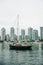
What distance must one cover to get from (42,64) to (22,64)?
82 cm

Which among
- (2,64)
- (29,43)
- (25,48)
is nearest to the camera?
(2,64)

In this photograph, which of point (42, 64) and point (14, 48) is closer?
point (42, 64)

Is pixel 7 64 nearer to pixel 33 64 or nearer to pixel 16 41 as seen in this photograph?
pixel 33 64

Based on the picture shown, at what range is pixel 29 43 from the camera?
21.5m

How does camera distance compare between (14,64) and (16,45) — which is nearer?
(14,64)

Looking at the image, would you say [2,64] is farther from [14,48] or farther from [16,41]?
[16,41]

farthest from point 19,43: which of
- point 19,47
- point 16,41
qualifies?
point 19,47

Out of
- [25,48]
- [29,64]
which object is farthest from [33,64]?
[25,48]

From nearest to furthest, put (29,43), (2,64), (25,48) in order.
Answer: (2,64) < (25,48) < (29,43)

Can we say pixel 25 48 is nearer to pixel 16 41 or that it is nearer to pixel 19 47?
pixel 19 47

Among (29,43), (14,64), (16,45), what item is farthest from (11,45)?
(14,64)

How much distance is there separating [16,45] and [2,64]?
1089 cm

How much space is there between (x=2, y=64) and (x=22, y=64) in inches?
32.5

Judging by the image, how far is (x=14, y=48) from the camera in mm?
19719
